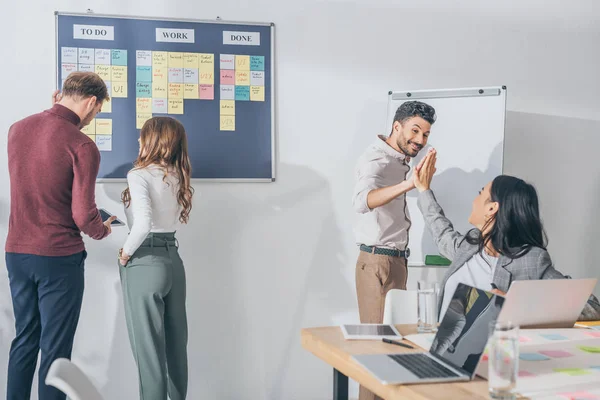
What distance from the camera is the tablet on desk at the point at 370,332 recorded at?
1901 millimetres

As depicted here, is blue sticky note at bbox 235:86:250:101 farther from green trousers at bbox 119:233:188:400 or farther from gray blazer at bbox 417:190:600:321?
gray blazer at bbox 417:190:600:321

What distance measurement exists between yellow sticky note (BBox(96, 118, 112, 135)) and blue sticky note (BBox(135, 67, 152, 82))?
0.89 feet

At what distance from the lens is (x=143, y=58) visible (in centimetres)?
353

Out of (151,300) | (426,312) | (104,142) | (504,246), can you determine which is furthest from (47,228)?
(504,246)

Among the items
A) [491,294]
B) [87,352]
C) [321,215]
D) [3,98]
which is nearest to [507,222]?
[491,294]

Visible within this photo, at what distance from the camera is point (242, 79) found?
365 cm

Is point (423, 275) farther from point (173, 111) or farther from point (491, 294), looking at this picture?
point (491, 294)

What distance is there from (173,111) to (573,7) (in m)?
2.53

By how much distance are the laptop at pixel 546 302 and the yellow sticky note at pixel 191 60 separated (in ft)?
7.55

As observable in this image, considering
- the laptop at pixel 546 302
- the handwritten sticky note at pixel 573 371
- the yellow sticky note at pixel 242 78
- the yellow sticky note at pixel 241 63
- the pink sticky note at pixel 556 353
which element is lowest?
the pink sticky note at pixel 556 353

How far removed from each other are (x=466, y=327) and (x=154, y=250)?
5.51 ft

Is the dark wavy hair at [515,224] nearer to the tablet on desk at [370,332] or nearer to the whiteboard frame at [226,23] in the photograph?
the tablet on desk at [370,332]

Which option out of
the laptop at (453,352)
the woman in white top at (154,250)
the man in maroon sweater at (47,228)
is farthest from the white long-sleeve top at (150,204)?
the laptop at (453,352)

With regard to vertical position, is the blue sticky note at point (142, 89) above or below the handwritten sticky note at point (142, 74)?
below
